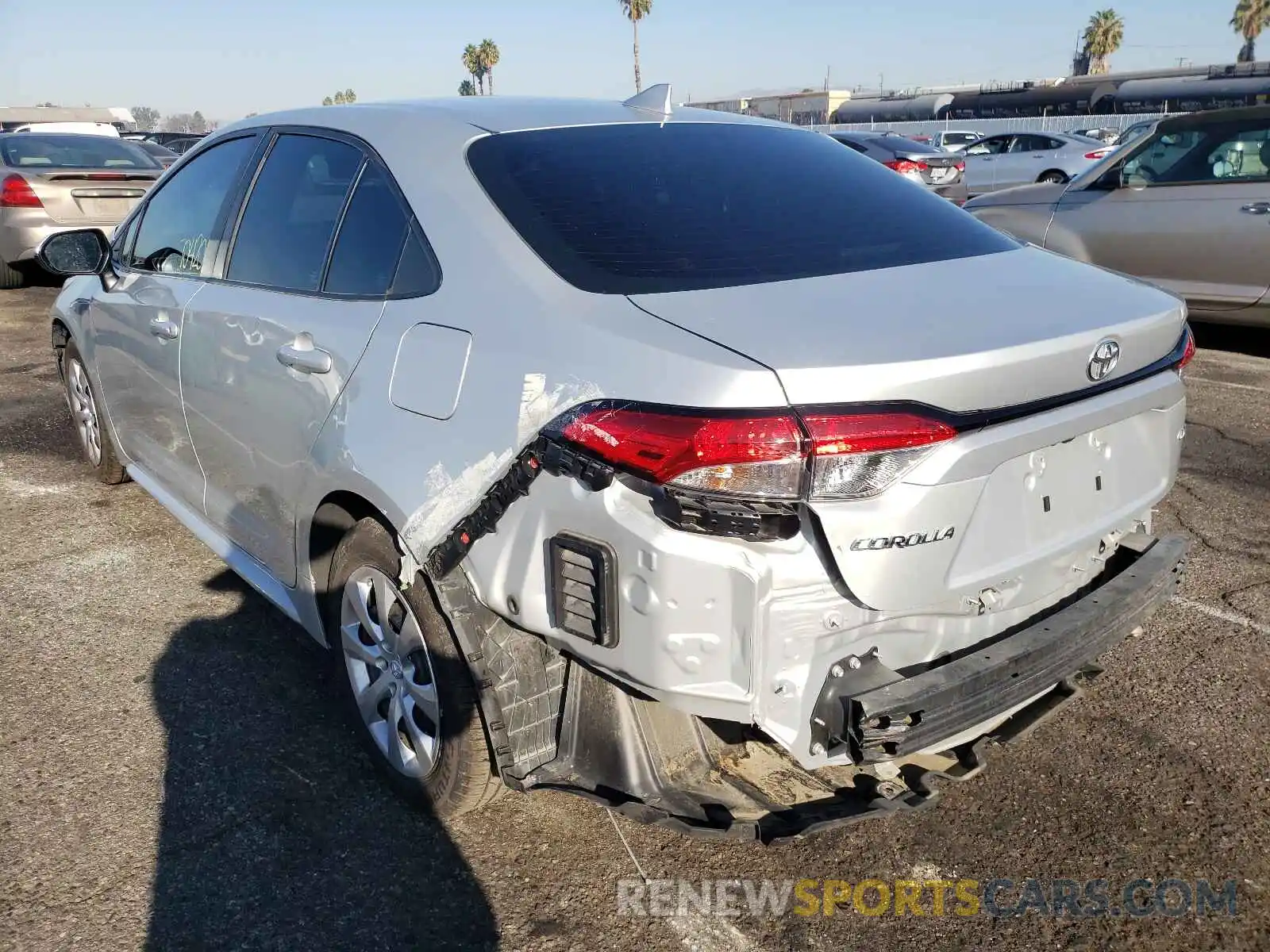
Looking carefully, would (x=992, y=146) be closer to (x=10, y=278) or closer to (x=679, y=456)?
(x=10, y=278)

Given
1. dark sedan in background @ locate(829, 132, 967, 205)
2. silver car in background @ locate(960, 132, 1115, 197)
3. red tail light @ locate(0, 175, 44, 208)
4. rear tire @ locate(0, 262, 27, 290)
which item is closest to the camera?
red tail light @ locate(0, 175, 44, 208)

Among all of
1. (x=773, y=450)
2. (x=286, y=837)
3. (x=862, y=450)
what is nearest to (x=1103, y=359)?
(x=862, y=450)

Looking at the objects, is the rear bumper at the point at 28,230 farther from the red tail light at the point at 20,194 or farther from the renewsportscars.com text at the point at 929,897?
the renewsportscars.com text at the point at 929,897

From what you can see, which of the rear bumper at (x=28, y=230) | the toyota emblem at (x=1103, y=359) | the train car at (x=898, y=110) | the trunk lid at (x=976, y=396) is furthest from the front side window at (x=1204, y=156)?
the train car at (x=898, y=110)

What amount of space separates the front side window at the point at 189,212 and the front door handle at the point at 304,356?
38.0 inches

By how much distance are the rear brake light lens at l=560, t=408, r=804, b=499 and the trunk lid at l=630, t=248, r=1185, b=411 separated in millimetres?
87

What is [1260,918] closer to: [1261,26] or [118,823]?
[118,823]

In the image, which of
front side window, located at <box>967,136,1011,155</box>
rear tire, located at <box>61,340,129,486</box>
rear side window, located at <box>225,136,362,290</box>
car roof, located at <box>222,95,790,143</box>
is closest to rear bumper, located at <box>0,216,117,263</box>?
rear tire, located at <box>61,340,129,486</box>

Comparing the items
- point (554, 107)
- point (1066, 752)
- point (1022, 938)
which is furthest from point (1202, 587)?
point (554, 107)

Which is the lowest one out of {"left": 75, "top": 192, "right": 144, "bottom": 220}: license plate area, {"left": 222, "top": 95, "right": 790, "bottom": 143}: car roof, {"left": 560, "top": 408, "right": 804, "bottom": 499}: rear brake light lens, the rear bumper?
the rear bumper

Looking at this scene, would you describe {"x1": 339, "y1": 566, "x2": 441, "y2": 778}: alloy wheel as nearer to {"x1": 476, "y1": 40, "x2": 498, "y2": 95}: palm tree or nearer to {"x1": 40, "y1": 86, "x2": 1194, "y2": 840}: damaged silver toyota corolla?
{"x1": 40, "y1": 86, "x2": 1194, "y2": 840}: damaged silver toyota corolla

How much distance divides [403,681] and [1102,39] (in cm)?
8278

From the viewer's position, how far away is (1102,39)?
72438 mm

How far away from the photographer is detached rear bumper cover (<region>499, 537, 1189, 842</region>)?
207cm
